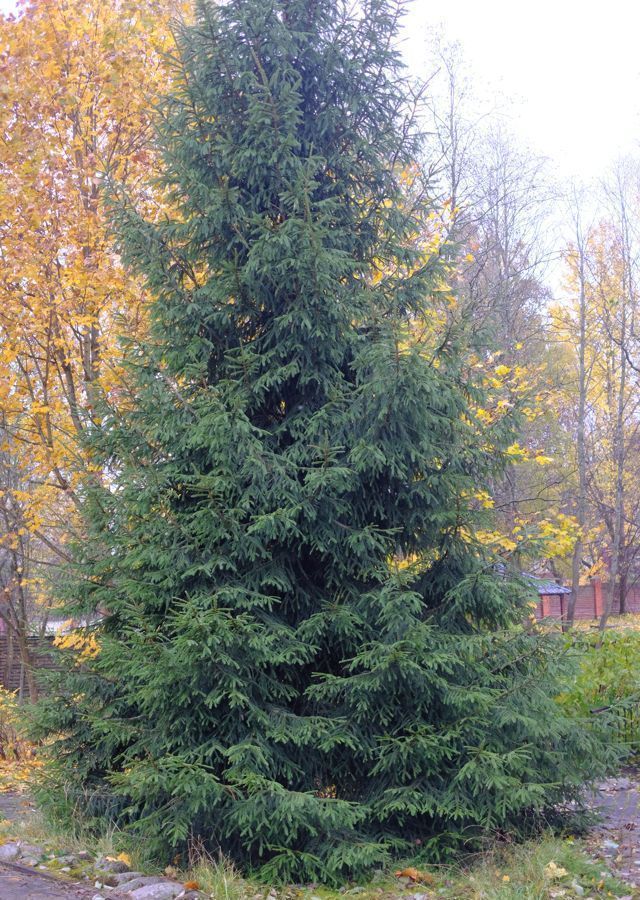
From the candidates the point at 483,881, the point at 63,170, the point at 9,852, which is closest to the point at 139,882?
the point at 9,852

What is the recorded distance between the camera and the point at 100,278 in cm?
988

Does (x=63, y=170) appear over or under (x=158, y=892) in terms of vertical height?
over

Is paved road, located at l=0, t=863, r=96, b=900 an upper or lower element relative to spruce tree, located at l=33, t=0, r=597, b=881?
lower

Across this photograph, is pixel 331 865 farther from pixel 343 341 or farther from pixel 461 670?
pixel 343 341

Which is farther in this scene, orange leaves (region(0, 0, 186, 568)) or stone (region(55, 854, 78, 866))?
orange leaves (region(0, 0, 186, 568))

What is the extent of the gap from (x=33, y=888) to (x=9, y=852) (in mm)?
782

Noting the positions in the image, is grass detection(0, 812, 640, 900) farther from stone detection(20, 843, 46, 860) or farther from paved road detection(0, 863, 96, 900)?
stone detection(20, 843, 46, 860)

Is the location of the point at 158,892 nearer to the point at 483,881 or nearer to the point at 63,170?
the point at 483,881

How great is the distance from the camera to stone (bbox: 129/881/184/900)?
4887mm

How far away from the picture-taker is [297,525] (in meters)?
5.93

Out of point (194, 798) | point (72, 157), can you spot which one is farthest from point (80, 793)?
point (72, 157)

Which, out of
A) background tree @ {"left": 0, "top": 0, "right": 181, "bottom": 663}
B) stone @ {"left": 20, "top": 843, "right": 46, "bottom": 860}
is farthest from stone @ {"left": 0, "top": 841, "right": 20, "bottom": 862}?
background tree @ {"left": 0, "top": 0, "right": 181, "bottom": 663}

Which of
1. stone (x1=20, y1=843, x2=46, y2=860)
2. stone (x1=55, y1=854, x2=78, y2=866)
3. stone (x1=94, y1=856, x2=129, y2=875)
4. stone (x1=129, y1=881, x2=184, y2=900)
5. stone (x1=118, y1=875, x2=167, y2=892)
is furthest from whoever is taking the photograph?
stone (x1=20, y1=843, x2=46, y2=860)

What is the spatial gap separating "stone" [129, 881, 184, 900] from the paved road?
12.0 inches
